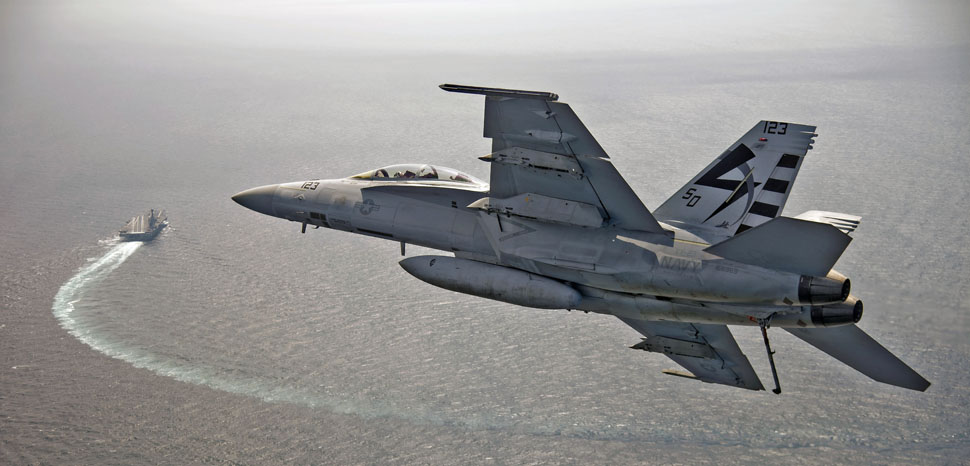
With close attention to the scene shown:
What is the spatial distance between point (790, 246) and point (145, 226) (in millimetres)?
151308

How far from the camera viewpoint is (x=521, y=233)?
3192 cm

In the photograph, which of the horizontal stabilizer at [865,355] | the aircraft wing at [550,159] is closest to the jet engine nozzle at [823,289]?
the horizontal stabilizer at [865,355]

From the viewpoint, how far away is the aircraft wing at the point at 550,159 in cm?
2869

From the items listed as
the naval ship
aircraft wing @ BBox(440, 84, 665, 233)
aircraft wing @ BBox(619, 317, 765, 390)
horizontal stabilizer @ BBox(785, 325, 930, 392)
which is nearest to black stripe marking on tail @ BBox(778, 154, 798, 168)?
horizontal stabilizer @ BBox(785, 325, 930, 392)

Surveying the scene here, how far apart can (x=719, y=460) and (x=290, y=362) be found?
63598 mm

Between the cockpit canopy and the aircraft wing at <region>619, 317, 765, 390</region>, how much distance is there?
33.0ft

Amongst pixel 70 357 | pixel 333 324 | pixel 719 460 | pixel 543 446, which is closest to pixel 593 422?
pixel 543 446

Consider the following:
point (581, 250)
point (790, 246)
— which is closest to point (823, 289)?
point (790, 246)

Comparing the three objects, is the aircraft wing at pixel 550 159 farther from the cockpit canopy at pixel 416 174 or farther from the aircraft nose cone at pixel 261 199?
the aircraft nose cone at pixel 261 199

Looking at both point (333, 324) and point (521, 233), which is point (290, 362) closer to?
point (333, 324)

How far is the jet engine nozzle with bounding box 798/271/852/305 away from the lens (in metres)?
27.0

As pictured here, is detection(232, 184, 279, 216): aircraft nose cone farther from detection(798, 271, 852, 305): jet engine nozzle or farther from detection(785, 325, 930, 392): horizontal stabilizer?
detection(785, 325, 930, 392): horizontal stabilizer

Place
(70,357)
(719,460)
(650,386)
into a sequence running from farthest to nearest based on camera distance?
(70,357)
(650,386)
(719,460)

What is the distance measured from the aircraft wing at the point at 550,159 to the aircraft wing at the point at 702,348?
300 inches
